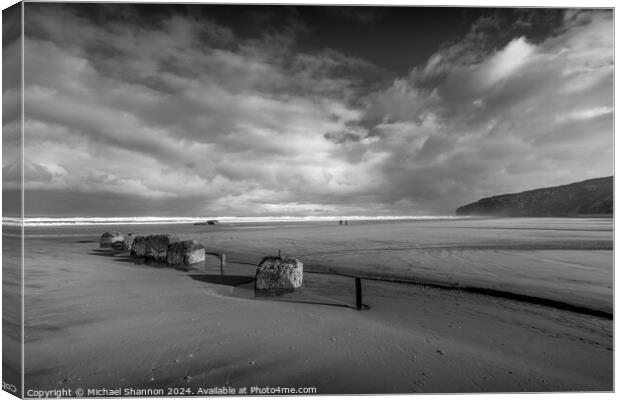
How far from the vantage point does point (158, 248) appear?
12.4 m

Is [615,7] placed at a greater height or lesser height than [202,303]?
greater

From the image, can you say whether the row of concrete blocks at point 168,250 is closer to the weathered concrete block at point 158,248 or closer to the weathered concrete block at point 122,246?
the weathered concrete block at point 158,248

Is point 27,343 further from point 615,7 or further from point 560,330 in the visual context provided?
point 615,7

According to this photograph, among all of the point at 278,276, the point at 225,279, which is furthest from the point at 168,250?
the point at 278,276

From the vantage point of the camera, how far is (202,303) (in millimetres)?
6004

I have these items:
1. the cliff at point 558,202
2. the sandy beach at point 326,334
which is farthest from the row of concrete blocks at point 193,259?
the cliff at point 558,202

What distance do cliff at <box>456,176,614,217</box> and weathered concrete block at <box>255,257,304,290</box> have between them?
610cm

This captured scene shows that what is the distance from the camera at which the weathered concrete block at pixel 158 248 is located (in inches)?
481

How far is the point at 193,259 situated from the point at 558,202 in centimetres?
3210

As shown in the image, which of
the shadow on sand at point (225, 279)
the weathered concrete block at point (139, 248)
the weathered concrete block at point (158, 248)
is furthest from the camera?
the weathered concrete block at point (139, 248)

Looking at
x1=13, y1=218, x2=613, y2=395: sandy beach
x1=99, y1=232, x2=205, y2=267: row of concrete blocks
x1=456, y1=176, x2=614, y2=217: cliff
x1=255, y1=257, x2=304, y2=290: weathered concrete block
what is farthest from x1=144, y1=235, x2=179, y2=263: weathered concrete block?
x1=456, y1=176, x2=614, y2=217: cliff

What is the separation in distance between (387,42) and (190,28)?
10.6 feet

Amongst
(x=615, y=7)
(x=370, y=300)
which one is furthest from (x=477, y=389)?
(x=615, y=7)

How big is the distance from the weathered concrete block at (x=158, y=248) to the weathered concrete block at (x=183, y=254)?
755mm
